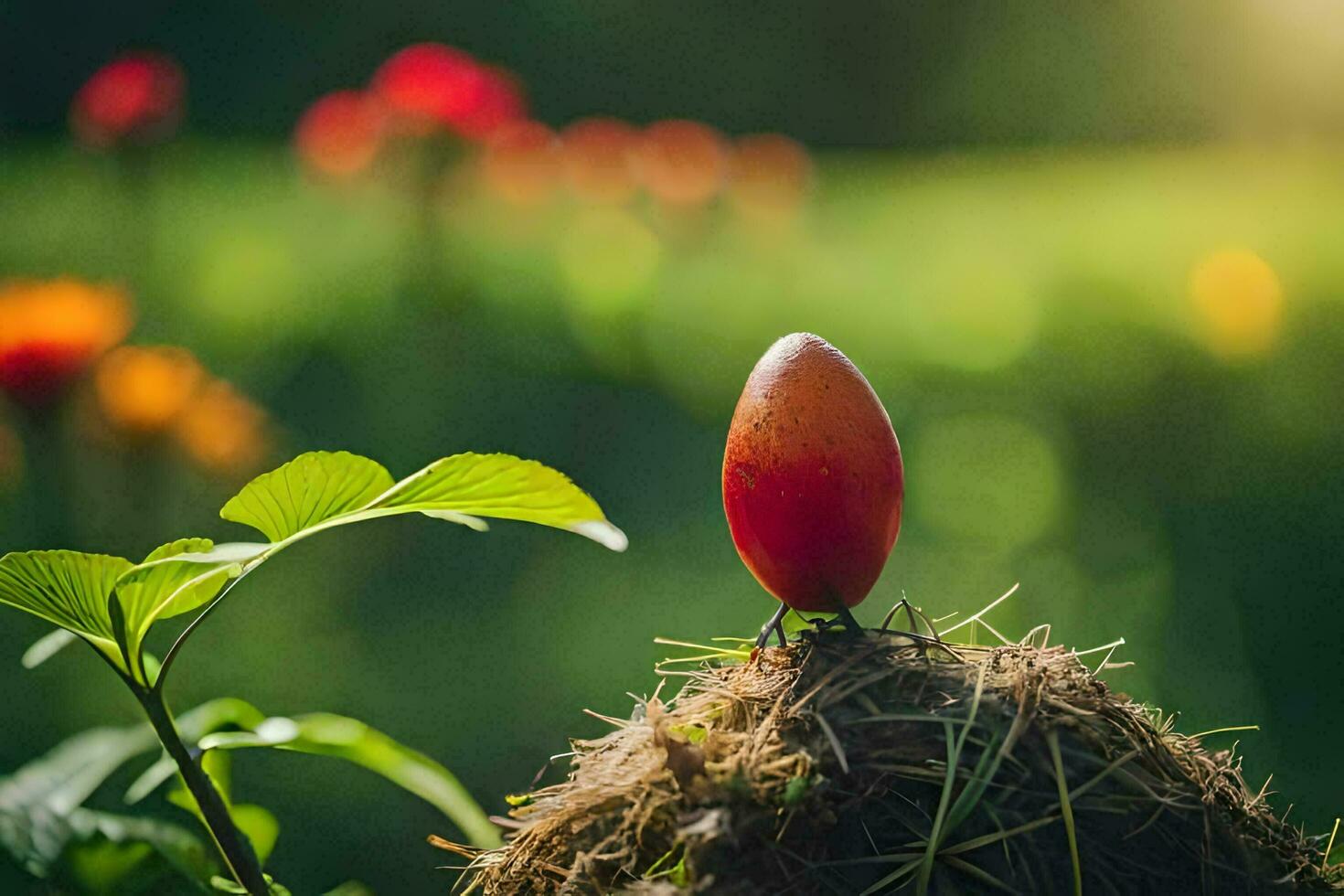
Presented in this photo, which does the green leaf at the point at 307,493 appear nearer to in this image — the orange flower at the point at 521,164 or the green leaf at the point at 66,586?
the green leaf at the point at 66,586

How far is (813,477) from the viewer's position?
43cm

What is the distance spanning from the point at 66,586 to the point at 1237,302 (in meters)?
1.31

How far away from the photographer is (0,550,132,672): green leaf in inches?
16.2

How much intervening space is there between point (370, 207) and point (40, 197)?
555 mm

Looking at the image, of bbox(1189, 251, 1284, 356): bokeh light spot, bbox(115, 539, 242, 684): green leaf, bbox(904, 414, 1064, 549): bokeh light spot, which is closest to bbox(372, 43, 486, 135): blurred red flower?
bbox(904, 414, 1064, 549): bokeh light spot

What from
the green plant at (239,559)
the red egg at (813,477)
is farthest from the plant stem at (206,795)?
the red egg at (813,477)

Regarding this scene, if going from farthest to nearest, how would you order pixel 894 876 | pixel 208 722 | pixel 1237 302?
pixel 1237 302 < pixel 208 722 < pixel 894 876

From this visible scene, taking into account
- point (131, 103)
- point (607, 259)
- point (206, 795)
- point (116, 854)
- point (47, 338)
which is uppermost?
point (131, 103)

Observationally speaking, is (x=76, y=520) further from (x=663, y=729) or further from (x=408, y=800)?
(x=663, y=729)

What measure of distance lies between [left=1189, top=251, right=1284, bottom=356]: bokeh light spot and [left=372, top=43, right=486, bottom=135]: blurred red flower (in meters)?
0.92

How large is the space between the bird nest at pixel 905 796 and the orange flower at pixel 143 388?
32.3 inches

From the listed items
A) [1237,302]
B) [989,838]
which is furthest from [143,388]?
[1237,302]

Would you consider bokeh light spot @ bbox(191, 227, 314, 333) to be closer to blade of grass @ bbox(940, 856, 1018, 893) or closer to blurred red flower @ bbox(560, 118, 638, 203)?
blurred red flower @ bbox(560, 118, 638, 203)

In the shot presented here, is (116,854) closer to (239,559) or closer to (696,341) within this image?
(239,559)
